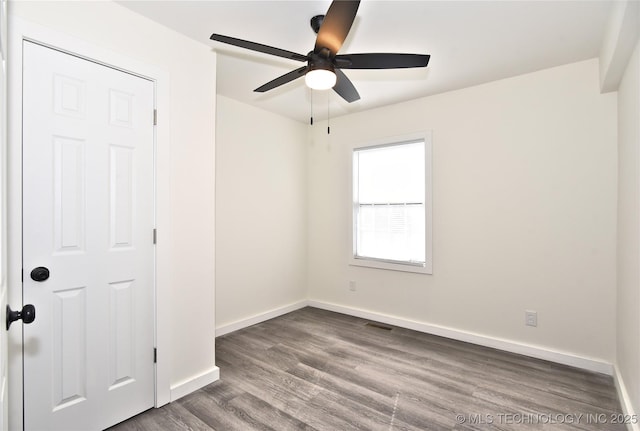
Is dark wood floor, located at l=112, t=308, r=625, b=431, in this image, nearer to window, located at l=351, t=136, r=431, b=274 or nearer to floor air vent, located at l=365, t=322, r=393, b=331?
floor air vent, located at l=365, t=322, r=393, b=331

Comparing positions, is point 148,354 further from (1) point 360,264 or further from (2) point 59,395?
(1) point 360,264

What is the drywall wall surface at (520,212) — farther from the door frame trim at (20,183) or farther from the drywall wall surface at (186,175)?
the door frame trim at (20,183)

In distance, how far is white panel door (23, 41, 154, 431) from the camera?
1.75m

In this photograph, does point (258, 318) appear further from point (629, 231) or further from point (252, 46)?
point (629, 231)

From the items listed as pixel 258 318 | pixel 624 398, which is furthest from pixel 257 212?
pixel 624 398

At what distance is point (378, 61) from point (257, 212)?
8.25ft

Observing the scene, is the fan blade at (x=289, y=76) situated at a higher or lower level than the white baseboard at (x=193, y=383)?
higher

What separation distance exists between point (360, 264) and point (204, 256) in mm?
2187

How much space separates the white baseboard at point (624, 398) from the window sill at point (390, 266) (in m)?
1.64

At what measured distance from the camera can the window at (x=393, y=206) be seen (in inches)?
146

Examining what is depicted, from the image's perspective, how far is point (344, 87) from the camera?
2258mm

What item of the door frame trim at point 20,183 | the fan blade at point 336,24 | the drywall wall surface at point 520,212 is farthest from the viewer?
the drywall wall surface at point 520,212

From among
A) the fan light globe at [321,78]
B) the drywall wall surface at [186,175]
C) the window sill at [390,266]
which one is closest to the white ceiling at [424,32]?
the drywall wall surface at [186,175]

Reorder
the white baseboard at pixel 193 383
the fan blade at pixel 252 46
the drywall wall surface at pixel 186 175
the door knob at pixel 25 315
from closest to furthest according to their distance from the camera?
the door knob at pixel 25 315 → the fan blade at pixel 252 46 → the drywall wall surface at pixel 186 175 → the white baseboard at pixel 193 383
